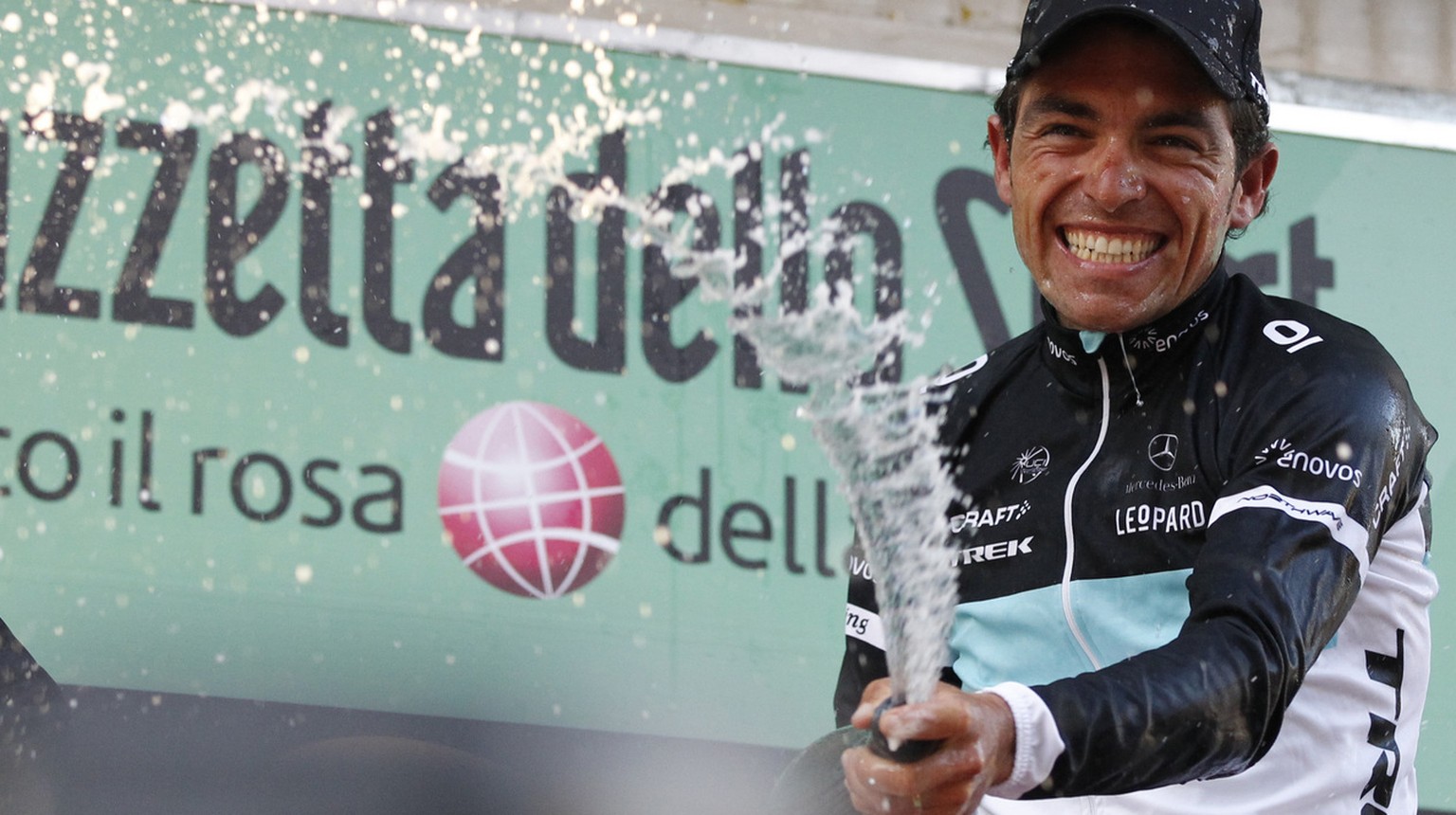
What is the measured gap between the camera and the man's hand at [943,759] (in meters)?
1.25

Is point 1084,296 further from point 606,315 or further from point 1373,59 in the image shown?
point 1373,59

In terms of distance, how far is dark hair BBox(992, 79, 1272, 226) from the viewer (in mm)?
1797

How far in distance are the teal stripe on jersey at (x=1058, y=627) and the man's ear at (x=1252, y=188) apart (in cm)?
38

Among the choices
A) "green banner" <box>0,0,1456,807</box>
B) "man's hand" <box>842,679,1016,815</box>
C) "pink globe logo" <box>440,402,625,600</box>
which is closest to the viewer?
"man's hand" <box>842,679,1016,815</box>

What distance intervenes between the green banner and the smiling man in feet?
4.92

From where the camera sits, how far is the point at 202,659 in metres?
3.28

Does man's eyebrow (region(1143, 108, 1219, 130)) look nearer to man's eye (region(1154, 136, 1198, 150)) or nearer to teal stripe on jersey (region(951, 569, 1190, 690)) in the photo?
man's eye (region(1154, 136, 1198, 150))

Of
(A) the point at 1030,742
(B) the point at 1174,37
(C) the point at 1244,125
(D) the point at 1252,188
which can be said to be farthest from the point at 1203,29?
(A) the point at 1030,742

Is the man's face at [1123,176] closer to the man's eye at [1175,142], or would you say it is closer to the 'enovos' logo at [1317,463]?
the man's eye at [1175,142]

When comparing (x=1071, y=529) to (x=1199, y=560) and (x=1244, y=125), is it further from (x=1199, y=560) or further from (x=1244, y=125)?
(x=1244, y=125)

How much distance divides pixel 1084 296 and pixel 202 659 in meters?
2.00

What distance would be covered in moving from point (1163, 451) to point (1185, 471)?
4 cm

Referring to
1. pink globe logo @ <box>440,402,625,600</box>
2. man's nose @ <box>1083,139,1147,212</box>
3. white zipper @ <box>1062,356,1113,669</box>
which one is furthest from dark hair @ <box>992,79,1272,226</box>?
pink globe logo @ <box>440,402,625,600</box>

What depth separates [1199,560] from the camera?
155 centimetres
